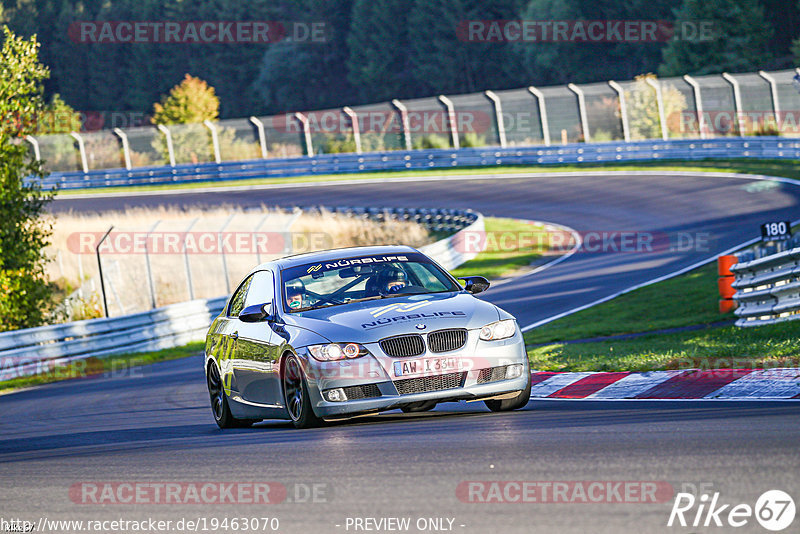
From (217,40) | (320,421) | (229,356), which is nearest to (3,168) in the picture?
(229,356)

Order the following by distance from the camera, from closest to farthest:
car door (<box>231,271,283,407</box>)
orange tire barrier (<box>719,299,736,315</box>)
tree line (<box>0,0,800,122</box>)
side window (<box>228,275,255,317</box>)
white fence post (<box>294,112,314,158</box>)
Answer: car door (<box>231,271,283,407</box>)
side window (<box>228,275,255,317</box>)
orange tire barrier (<box>719,299,736,315</box>)
white fence post (<box>294,112,314,158</box>)
tree line (<box>0,0,800,122</box>)

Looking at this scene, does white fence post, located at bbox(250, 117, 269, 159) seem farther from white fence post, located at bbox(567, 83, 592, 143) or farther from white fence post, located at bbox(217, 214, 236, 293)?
white fence post, located at bbox(217, 214, 236, 293)

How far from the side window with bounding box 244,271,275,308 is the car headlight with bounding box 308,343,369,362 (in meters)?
1.34

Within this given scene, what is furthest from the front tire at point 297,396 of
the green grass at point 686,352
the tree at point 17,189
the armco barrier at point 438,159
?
the armco barrier at point 438,159

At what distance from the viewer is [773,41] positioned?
74.5 meters

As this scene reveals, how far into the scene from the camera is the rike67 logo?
4918 mm

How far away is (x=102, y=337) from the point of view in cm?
2164

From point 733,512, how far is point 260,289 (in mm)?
6216

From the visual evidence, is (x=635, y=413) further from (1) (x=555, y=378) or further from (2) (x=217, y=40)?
(2) (x=217, y=40)

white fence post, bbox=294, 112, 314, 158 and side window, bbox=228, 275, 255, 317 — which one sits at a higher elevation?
white fence post, bbox=294, 112, 314, 158

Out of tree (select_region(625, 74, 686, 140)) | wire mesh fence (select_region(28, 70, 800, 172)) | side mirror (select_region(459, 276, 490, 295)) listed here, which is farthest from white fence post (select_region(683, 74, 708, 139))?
side mirror (select_region(459, 276, 490, 295))

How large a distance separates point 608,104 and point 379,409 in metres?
41.2

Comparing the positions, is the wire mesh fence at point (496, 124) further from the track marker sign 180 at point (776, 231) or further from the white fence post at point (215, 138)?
the track marker sign 180 at point (776, 231)

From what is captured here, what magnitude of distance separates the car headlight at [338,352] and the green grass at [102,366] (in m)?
11.4
